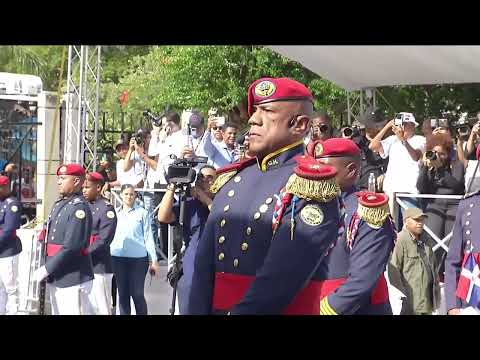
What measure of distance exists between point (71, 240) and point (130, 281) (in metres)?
1.18

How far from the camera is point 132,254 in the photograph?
8.53 metres

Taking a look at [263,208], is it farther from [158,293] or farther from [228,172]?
[158,293]

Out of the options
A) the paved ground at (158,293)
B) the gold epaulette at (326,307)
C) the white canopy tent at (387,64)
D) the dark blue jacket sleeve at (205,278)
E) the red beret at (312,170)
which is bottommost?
the paved ground at (158,293)

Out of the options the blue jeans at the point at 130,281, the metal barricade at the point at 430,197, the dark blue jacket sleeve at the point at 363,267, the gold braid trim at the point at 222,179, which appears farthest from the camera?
the blue jeans at the point at 130,281

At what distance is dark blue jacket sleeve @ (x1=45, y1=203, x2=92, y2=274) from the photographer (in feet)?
24.2

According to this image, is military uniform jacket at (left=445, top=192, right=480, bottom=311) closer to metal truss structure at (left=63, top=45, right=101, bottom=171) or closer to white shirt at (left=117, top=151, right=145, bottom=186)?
white shirt at (left=117, top=151, right=145, bottom=186)

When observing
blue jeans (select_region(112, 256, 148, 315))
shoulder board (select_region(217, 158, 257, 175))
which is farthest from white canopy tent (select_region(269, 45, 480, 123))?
shoulder board (select_region(217, 158, 257, 175))

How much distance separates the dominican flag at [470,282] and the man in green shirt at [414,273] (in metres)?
1.68

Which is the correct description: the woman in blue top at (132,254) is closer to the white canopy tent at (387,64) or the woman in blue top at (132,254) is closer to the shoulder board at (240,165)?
the white canopy tent at (387,64)

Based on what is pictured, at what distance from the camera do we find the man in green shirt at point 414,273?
23.9ft

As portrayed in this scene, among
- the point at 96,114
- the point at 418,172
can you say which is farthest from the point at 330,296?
the point at 96,114

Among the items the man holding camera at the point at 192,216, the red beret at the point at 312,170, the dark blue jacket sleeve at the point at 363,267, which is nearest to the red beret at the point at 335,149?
the dark blue jacket sleeve at the point at 363,267
